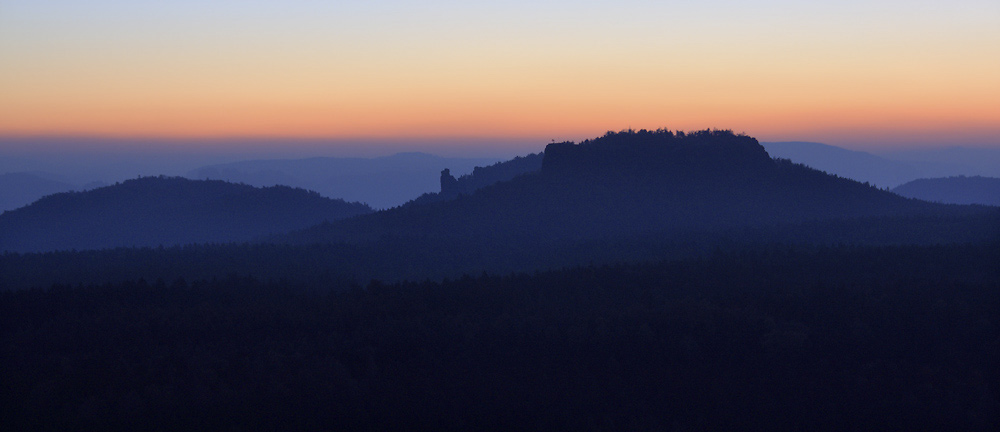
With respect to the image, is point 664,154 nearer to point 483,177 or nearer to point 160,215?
point 483,177

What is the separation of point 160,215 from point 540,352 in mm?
126697

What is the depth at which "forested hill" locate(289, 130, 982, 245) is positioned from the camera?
80.1 m

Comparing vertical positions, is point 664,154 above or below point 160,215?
above

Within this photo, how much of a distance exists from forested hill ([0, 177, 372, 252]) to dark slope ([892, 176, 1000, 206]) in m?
117

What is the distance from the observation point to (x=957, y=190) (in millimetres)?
158625

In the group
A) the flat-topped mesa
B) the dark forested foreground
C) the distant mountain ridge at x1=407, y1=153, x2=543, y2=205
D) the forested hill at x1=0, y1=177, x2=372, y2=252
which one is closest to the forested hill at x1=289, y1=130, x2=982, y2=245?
the flat-topped mesa

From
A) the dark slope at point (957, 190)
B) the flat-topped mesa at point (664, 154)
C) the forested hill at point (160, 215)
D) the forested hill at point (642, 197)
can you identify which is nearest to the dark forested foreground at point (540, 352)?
the forested hill at point (642, 197)

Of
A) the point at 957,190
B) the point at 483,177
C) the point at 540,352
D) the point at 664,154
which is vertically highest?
the point at 664,154

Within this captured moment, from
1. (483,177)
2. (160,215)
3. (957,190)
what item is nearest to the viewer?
(483,177)

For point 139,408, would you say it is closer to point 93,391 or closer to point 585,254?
point 93,391

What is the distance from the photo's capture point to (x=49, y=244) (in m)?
132

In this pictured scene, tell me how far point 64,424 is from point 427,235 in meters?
55.4

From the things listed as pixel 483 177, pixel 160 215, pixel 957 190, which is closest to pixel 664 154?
pixel 483 177

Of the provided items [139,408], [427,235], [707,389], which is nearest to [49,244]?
[427,235]
